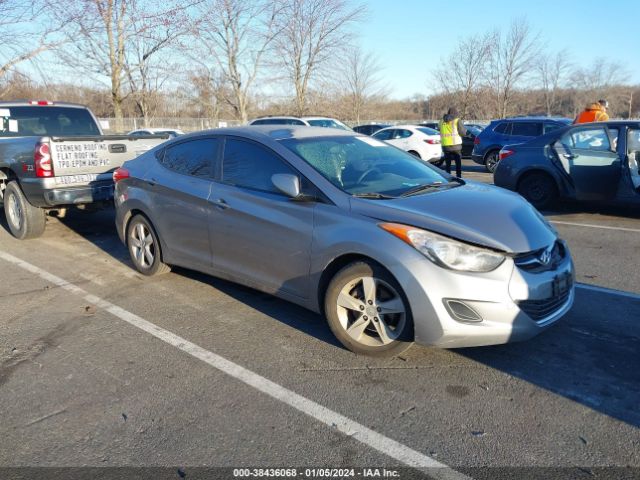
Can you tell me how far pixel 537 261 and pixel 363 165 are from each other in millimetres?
1568

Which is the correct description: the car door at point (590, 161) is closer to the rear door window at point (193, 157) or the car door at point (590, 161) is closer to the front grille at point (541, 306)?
the front grille at point (541, 306)

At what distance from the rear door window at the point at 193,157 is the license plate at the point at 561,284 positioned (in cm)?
291

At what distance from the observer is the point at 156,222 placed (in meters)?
5.20

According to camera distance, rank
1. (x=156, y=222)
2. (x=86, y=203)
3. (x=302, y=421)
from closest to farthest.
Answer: (x=302, y=421)
(x=156, y=222)
(x=86, y=203)

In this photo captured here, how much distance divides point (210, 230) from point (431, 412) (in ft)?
8.16

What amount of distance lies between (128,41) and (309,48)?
629 inches

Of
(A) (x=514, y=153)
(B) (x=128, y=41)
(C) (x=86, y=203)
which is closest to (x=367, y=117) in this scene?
(B) (x=128, y=41)

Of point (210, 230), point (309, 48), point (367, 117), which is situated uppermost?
point (309, 48)

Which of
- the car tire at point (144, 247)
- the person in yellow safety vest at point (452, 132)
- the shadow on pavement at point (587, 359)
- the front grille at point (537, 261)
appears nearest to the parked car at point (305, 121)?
the person in yellow safety vest at point (452, 132)

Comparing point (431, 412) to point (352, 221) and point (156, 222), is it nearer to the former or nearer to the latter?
point (352, 221)

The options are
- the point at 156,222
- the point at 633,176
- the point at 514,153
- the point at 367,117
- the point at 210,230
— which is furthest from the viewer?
the point at 367,117

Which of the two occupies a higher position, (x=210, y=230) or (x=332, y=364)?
(x=210, y=230)

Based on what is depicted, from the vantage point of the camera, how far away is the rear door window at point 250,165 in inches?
164

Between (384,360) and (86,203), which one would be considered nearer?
(384,360)
